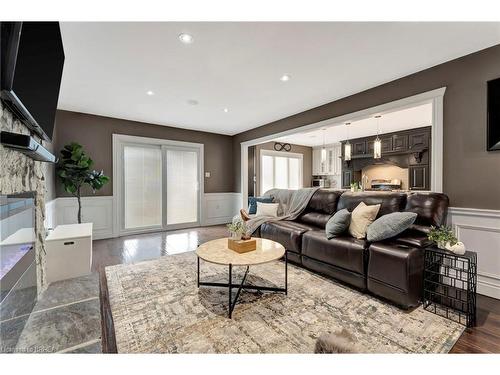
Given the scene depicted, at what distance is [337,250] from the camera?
97.6 inches

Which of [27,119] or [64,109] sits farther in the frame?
[64,109]

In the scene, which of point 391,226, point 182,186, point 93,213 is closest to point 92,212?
point 93,213

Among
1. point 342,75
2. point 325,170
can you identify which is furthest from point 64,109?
point 325,170

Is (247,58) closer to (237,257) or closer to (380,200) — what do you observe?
(237,257)

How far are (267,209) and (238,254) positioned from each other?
200 centimetres

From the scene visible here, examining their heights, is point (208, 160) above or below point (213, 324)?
above

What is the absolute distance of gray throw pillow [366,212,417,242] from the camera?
223cm

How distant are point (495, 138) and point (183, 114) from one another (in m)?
4.57

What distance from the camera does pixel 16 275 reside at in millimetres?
1481

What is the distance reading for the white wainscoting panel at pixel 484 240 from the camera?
2232 mm

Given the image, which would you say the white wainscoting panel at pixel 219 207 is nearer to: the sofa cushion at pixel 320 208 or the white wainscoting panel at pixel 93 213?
the white wainscoting panel at pixel 93 213

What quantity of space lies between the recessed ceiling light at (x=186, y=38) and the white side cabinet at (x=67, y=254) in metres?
2.42

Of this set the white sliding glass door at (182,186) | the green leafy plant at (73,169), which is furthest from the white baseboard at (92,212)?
the white sliding glass door at (182,186)

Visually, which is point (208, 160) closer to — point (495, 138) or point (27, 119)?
point (27, 119)
